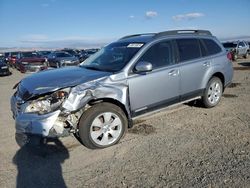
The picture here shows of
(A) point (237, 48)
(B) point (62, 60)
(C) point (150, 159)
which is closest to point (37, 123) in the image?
(C) point (150, 159)

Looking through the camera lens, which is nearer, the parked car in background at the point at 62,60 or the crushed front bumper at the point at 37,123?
the crushed front bumper at the point at 37,123

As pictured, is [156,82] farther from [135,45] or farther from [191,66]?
[191,66]

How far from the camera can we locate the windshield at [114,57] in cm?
549

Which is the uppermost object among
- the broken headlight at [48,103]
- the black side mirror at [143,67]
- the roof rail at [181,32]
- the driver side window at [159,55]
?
the roof rail at [181,32]

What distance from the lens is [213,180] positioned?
12.0 ft

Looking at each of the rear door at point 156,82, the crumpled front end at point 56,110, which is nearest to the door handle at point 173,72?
the rear door at point 156,82

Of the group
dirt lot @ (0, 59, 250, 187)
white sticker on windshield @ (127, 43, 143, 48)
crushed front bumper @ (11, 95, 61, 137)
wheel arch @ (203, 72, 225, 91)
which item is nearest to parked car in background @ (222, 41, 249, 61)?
wheel arch @ (203, 72, 225, 91)

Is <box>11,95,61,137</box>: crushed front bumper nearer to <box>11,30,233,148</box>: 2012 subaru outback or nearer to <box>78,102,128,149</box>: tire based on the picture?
<box>11,30,233,148</box>: 2012 subaru outback

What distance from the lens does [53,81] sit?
16.2 feet

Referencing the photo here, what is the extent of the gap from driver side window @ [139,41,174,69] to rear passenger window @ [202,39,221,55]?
55.1 inches

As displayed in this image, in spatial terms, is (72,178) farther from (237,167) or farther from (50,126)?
(237,167)

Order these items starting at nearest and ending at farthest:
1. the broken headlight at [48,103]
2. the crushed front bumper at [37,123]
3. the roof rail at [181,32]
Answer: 1. the crushed front bumper at [37,123]
2. the broken headlight at [48,103]
3. the roof rail at [181,32]

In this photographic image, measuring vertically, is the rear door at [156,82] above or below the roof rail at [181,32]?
below

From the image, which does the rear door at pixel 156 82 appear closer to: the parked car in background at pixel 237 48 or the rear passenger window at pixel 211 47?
the rear passenger window at pixel 211 47
